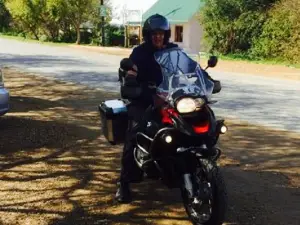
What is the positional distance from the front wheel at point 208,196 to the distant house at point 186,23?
32.2 metres

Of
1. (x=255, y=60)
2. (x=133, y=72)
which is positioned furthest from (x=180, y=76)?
(x=255, y=60)

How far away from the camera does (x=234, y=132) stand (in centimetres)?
803

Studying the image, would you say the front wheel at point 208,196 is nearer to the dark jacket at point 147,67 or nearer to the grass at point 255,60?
the dark jacket at point 147,67

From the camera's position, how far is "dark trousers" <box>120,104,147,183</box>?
14.8 ft

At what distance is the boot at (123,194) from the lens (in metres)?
4.69

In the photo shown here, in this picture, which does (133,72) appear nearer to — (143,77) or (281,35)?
(143,77)

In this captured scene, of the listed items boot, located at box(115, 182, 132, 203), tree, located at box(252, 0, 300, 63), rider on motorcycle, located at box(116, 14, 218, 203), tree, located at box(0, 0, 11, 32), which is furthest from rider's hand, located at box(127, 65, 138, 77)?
tree, located at box(0, 0, 11, 32)

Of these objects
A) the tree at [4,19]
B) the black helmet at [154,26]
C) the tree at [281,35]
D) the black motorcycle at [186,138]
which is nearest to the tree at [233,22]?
the tree at [281,35]

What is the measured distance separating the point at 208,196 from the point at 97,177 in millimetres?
1894

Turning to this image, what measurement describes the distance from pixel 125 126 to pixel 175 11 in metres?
34.0

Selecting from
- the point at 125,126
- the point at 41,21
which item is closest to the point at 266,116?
the point at 125,126

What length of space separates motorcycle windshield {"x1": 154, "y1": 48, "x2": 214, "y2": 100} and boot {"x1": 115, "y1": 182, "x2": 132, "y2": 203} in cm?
112

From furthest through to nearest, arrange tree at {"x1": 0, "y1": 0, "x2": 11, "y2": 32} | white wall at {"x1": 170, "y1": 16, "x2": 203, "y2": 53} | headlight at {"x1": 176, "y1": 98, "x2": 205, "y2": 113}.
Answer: tree at {"x1": 0, "y1": 0, "x2": 11, "y2": 32} → white wall at {"x1": 170, "y1": 16, "x2": 203, "y2": 53} → headlight at {"x1": 176, "y1": 98, "x2": 205, "y2": 113}

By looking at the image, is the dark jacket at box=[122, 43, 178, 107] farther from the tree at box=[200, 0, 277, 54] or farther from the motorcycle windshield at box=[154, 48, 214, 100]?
the tree at box=[200, 0, 277, 54]
